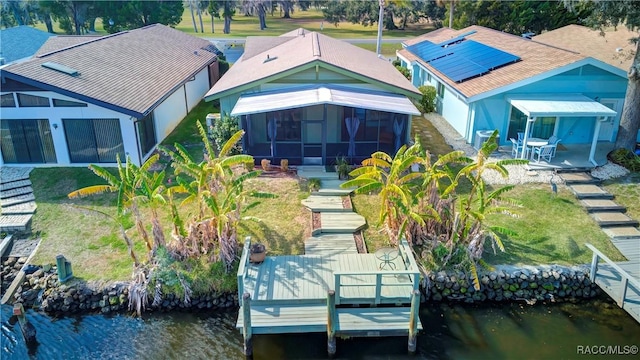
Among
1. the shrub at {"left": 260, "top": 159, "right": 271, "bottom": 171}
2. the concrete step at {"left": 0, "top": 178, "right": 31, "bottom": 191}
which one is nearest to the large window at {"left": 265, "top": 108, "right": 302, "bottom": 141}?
the shrub at {"left": 260, "top": 159, "right": 271, "bottom": 171}

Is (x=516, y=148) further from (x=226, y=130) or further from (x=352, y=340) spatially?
(x=352, y=340)

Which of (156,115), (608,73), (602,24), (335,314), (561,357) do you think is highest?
(602,24)

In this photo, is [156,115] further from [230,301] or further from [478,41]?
[478,41]

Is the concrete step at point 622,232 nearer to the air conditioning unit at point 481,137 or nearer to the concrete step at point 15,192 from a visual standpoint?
the air conditioning unit at point 481,137

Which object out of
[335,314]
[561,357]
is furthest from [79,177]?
[561,357]

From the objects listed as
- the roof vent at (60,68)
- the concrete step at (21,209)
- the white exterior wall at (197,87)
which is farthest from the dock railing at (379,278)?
the white exterior wall at (197,87)

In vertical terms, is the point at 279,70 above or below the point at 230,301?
above
